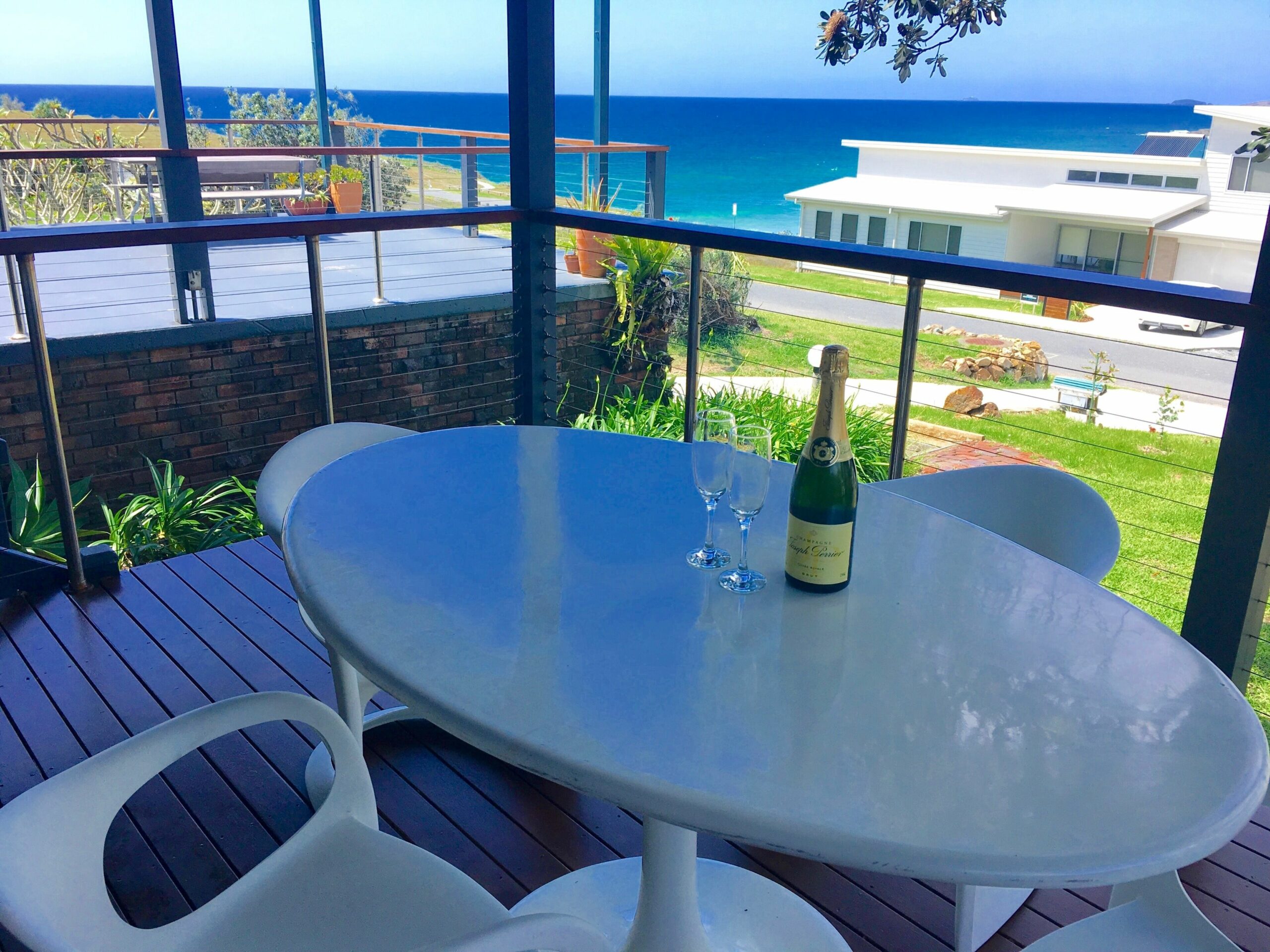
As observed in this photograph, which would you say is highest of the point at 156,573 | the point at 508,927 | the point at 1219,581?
the point at 508,927

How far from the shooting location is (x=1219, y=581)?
198 cm

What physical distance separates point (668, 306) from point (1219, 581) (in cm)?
481

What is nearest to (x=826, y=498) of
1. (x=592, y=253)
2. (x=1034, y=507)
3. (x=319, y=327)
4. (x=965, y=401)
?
(x=1034, y=507)

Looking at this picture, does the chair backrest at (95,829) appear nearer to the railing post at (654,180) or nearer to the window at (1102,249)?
the railing post at (654,180)

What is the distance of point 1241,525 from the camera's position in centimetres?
193

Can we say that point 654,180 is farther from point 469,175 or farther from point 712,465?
point 712,465

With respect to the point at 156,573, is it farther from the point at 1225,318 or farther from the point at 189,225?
the point at 1225,318

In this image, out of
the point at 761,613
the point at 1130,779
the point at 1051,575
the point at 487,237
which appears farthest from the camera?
the point at 487,237

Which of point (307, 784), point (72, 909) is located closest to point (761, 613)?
point (72, 909)

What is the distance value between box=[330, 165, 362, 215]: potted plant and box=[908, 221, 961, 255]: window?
22988mm

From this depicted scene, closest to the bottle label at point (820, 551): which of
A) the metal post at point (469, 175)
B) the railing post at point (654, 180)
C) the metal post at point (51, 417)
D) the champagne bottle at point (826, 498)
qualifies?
the champagne bottle at point (826, 498)

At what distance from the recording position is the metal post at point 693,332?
2.85 m

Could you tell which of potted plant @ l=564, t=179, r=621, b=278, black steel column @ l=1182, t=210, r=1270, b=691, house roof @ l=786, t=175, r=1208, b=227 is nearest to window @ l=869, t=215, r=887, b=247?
house roof @ l=786, t=175, r=1208, b=227

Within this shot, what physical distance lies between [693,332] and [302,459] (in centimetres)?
132
